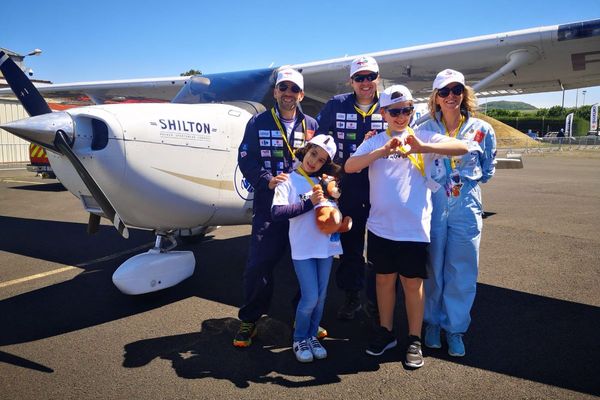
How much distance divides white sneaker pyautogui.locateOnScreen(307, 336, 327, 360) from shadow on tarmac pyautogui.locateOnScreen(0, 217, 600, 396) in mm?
46

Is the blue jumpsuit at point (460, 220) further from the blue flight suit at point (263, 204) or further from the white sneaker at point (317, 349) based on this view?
the blue flight suit at point (263, 204)

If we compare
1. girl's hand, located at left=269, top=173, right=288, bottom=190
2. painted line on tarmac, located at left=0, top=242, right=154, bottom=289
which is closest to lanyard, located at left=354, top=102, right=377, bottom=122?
girl's hand, located at left=269, top=173, right=288, bottom=190

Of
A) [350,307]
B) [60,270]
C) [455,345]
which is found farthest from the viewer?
[60,270]

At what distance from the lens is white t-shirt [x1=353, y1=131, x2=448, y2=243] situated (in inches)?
110

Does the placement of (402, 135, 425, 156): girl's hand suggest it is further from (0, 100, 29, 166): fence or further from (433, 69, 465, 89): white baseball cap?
(0, 100, 29, 166): fence

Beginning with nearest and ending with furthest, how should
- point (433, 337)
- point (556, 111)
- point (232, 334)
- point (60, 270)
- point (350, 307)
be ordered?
point (433, 337)
point (232, 334)
point (350, 307)
point (60, 270)
point (556, 111)

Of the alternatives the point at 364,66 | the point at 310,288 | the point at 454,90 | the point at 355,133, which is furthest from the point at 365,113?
the point at 310,288

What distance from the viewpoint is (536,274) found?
15.6ft

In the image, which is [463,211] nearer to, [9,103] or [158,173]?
[158,173]

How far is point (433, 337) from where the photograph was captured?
123 inches

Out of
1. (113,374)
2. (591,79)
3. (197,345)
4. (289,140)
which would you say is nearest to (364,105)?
(289,140)

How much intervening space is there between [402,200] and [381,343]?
1024 millimetres

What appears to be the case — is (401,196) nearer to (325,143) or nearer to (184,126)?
(325,143)

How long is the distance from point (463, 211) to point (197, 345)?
6.97 ft
